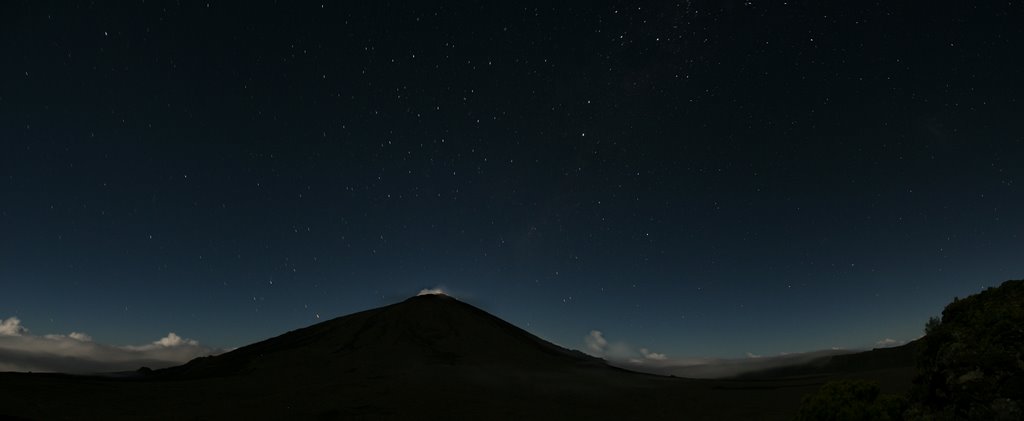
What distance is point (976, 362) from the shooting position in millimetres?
10367

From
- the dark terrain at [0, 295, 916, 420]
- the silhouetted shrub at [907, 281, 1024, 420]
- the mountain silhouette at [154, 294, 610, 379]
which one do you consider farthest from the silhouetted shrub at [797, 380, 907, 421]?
the mountain silhouette at [154, 294, 610, 379]

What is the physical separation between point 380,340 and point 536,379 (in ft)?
175

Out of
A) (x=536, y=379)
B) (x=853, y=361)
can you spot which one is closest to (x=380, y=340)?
(x=536, y=379)

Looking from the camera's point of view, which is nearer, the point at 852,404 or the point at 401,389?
the point at 852,404

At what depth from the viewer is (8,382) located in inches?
2324

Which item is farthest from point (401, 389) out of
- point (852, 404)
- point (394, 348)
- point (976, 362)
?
point (976, 362)

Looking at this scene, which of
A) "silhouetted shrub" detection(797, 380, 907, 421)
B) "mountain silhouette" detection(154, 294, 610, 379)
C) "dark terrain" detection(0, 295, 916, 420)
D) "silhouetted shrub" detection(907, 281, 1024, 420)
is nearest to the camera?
"silhouetted shrub" detection(907, 281, 1024, 420)

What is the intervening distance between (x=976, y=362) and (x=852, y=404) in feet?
8.58

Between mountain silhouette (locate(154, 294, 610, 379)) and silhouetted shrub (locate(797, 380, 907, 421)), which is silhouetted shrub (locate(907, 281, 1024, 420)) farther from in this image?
mountain silhouette (locate(154, 294, 610, 379))

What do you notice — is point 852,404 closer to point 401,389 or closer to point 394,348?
point 401,389

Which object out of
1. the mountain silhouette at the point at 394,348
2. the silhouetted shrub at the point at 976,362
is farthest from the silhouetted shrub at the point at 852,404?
the mountain silhouette at the point at 394,348

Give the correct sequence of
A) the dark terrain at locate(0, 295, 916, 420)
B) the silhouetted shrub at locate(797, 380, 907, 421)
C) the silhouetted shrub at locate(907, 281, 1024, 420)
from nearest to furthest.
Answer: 1. the silhouetted shrub at locate(907, 281, 1024, 420)
2. the silhouetted shrub at locate(797, 380, 907, 421)
3. the dark terrain at locate(0, 295, 916, 420)

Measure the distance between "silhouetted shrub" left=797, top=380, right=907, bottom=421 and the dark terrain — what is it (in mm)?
27134

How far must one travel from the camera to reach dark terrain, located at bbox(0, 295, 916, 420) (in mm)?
44844
